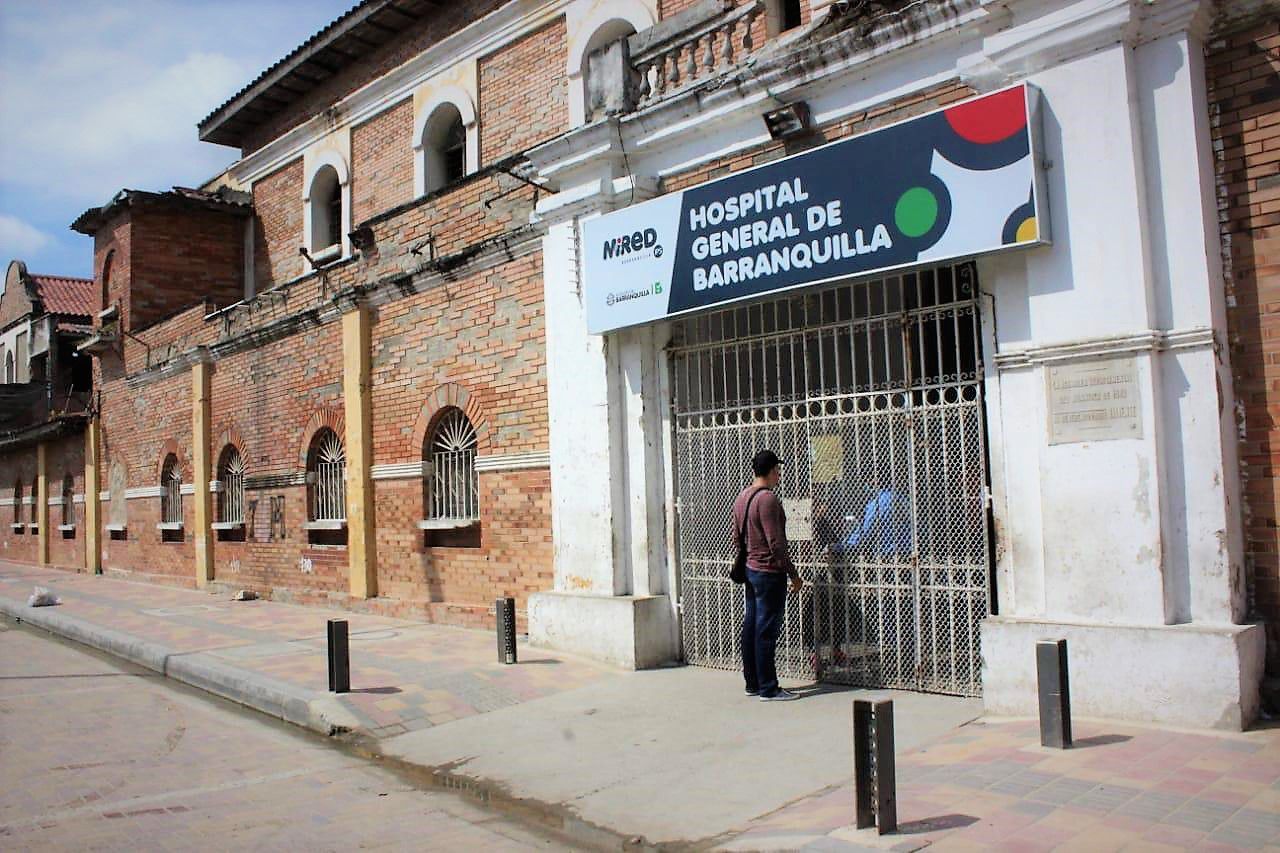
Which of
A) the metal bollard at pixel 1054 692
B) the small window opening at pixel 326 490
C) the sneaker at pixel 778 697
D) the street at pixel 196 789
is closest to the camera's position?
the street at pixel 196 789

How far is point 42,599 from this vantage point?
1548 cm

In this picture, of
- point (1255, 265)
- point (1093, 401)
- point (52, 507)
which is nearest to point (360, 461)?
point (1093, 401)

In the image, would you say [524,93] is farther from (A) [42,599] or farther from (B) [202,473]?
(A) [42,599]

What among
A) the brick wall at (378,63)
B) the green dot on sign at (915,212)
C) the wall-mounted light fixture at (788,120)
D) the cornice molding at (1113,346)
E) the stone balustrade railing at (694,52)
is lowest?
the cornice molding at (1113,346)

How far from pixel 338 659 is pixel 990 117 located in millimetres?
5995

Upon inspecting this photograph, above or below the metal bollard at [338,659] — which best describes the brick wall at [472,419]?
above

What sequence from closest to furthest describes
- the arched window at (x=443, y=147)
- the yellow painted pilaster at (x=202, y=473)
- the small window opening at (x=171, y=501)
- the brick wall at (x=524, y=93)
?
the brick wall at (x=524, y=93) < the arched window at (x=443, y=147) < the yellow painted pilaster at (x=202, y=473) < the small window opening at (x=171, y=501)

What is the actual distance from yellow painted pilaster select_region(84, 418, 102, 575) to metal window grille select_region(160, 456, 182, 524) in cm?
367

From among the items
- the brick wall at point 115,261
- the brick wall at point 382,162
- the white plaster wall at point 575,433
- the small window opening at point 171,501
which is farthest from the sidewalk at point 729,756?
the brick wall at point 115,261

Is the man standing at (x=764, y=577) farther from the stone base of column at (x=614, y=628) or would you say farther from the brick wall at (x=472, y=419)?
the brick wall at (x=472, y=419)

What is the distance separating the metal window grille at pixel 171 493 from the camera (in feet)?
60.9

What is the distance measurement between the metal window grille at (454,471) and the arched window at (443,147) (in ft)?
17.1

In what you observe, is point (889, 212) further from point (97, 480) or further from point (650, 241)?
point (97, 480)

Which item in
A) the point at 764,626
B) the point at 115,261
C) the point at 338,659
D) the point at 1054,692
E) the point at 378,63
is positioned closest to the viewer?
the point at 1054,692
